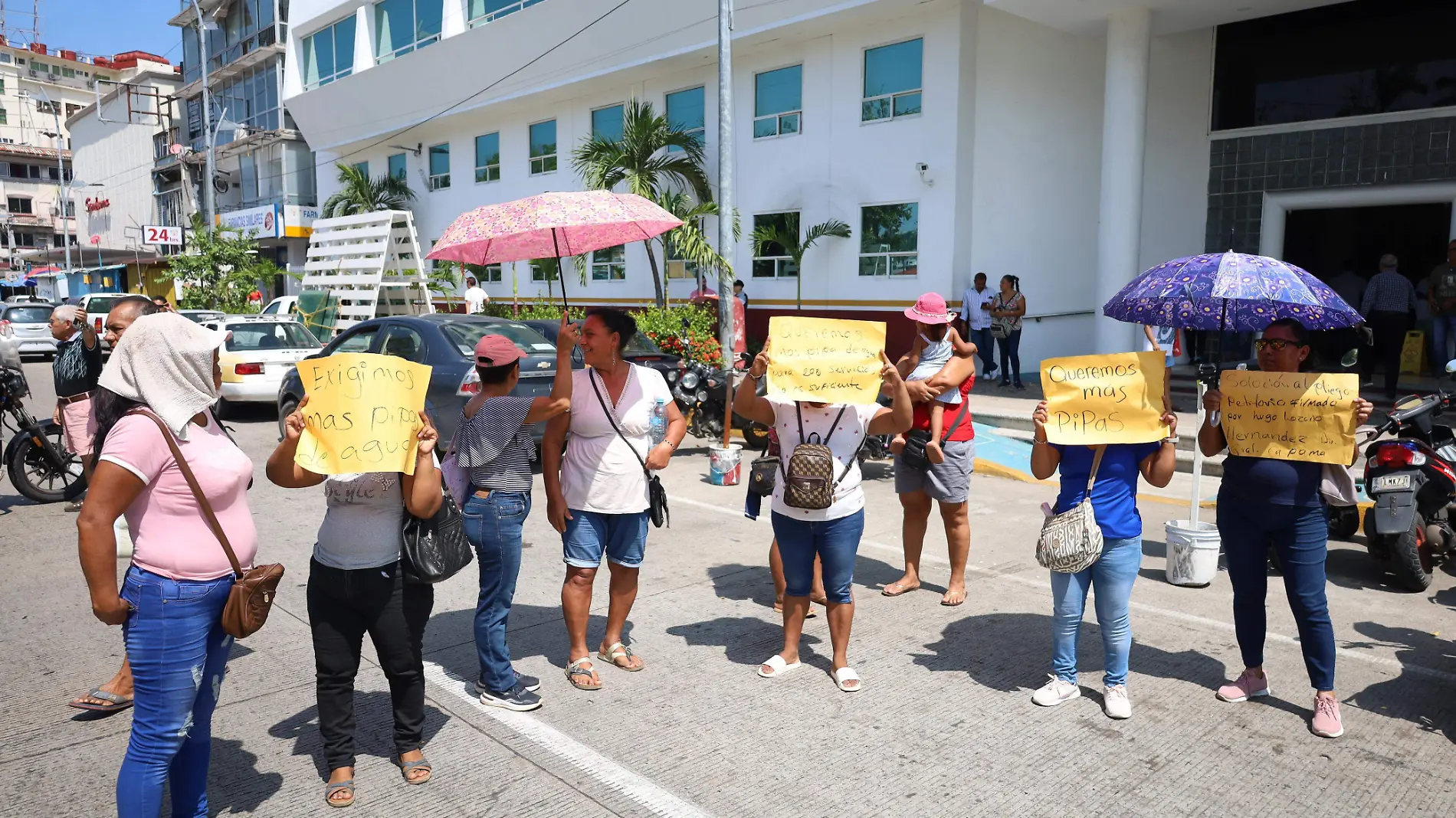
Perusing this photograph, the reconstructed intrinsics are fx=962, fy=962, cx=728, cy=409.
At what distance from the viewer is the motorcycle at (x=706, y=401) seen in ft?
34.3

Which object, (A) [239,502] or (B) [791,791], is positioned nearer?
(A) [239,502]

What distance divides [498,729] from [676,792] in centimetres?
93

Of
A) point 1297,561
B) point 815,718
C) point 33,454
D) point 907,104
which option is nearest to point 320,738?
point 815,718

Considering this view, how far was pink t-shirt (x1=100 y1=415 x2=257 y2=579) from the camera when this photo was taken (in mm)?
2686

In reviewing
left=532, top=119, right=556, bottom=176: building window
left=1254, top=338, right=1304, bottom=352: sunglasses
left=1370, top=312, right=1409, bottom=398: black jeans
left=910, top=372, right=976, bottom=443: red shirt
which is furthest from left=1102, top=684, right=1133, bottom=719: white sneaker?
left=532, top=119, right=556, bottom=176: building window

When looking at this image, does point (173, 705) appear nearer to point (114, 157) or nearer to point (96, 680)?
point (96, 680)

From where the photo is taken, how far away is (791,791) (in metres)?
3.49

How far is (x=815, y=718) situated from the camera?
13.5 feet

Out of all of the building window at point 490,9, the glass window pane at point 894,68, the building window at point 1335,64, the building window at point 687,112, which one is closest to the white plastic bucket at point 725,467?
the glass window pane at point 894,68

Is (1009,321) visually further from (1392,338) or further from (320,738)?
(320,738)

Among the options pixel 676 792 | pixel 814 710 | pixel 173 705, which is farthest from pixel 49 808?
pixel 814 710

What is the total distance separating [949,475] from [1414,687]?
7.91 feet

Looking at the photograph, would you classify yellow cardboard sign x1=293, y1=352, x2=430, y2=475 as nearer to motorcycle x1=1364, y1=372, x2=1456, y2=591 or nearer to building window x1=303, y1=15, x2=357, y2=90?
motorcycle x1=1364, y1=372, x2=1456, y2=591

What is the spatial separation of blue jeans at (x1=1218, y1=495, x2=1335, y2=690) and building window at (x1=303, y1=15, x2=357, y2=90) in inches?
1163
